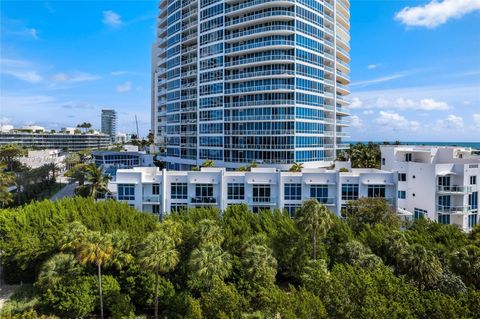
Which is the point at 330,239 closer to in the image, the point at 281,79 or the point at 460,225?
the point at 460,225

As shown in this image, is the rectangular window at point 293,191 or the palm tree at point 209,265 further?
the rectangular window at point 293,191

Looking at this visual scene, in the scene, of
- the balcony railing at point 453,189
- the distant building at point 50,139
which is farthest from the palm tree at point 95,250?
the distant building at point 50,139

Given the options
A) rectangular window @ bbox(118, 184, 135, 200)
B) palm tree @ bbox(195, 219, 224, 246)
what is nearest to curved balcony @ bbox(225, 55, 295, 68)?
rectangular window @ bbox(118, 184, 135, 200)

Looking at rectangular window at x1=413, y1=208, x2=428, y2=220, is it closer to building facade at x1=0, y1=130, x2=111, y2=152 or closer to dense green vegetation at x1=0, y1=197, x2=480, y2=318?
dense green vegetation at x1=0, y1=197, x2=480, y2=318

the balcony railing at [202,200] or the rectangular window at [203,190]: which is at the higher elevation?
the rectangular window at [203,190]

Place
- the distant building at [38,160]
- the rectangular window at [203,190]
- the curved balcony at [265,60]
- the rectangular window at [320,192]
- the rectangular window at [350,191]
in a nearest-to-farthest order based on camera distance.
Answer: the rectangular window at [350,191], the rectangular window at [320,192], the rectangular window at [203,190], the curved balcony at [265,60], the distant building at [38,160]

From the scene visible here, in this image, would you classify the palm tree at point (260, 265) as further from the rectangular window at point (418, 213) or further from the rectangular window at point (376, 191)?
the rectangular window at point (418, 213)

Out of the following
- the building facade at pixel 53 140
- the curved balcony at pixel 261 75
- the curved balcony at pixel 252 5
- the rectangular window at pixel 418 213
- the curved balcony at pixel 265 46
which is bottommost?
Result: the rectangular window at pixel 418 213
